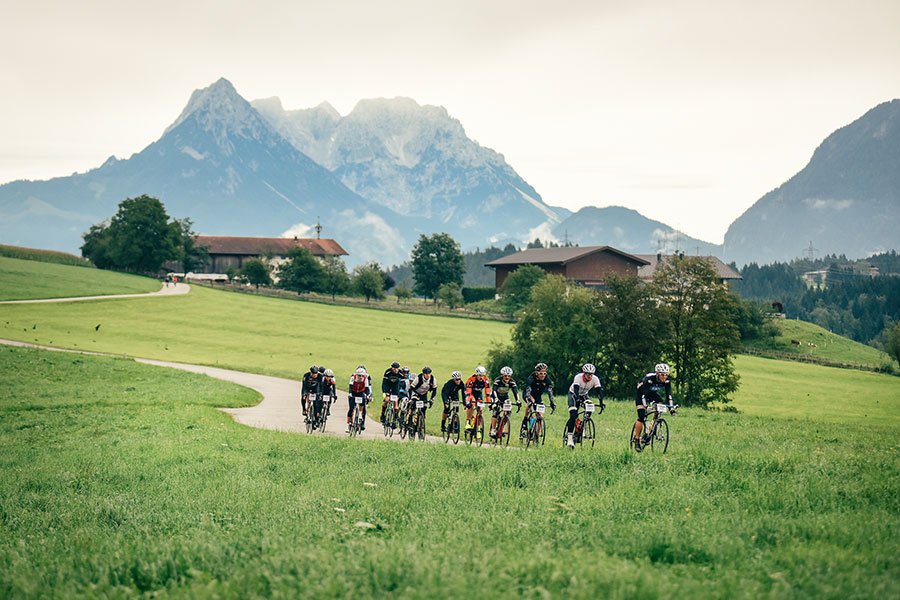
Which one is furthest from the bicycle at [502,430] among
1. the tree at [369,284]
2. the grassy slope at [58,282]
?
the tree at [369,284]

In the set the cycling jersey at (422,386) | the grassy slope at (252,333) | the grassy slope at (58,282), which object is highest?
the grassy slope at (58,282)

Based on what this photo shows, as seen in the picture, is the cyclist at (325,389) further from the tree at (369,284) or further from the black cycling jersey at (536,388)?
the tree at (369,284)

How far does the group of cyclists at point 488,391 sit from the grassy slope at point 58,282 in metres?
70.3

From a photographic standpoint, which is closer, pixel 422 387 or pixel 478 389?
pixel 478 389

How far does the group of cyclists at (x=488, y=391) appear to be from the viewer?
16.5 meters

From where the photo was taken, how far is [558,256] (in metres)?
134

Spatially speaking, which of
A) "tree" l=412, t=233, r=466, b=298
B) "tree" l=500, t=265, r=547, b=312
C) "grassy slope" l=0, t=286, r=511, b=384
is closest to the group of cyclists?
"grassy slope" l=0, t=286, r=511, b=384

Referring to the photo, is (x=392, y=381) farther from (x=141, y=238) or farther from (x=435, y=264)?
(x=435, y=264)

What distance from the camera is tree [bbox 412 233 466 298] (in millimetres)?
145375

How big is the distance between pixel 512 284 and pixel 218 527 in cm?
11070

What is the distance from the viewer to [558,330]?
156 feet

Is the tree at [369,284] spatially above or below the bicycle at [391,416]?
above

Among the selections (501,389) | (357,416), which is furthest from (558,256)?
(501,389)

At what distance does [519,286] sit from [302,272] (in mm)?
39374
